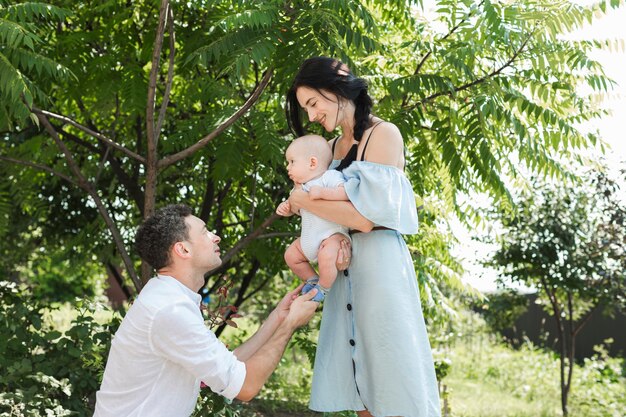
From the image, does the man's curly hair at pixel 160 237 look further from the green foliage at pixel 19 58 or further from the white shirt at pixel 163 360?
the green foliage at pixel 19 58

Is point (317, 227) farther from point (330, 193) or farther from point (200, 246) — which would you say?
point (200, 246)

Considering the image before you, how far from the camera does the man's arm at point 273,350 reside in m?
2.81

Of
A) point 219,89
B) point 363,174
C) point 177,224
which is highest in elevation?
point 219,89

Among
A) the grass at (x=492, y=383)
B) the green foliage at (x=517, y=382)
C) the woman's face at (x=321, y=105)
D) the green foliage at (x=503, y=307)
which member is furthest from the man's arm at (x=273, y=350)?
the green foliage at (x=503, y=307)

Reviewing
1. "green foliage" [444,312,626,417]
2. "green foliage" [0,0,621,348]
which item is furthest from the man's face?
"green foliage" [444,312,626,417]

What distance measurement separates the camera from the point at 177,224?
2916mm

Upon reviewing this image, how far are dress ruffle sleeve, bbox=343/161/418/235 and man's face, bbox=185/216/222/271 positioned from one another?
586 mm

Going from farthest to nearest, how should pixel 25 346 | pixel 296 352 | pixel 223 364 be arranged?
pixel 296 352 → pixel 25 346 → pixel 223 364

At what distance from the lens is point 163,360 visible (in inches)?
110

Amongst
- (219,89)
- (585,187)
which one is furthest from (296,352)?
(219,89)

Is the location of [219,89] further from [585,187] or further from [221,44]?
[585,187]

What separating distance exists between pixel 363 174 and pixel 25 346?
11.9 ft

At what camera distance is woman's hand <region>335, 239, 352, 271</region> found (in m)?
2.83

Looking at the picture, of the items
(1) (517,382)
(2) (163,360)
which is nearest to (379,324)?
(2) (163,360)
